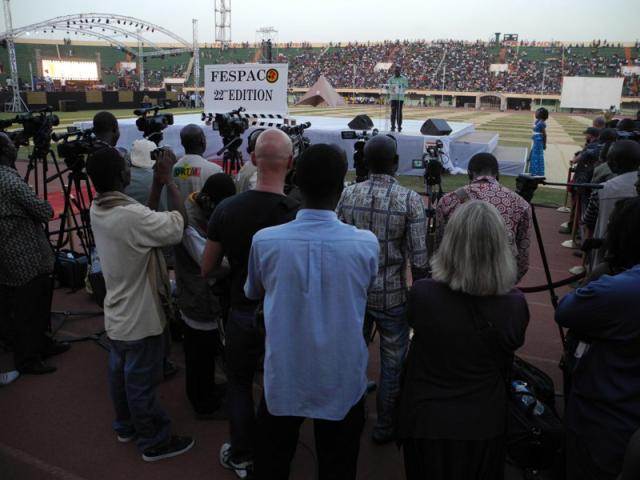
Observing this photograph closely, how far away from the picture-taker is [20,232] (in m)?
3.73

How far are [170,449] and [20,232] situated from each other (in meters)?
2.03

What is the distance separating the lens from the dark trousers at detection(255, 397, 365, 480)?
2080 mm

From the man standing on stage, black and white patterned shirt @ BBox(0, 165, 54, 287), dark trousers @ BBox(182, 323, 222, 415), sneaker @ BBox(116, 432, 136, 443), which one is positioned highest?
the man standing on stage

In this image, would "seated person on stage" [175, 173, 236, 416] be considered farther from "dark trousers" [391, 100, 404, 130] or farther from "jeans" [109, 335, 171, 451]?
"dark trousers" [391, 100, 404, 130]

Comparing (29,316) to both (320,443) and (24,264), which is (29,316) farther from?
(320,443)

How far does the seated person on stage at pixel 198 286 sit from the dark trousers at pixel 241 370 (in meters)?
0.55

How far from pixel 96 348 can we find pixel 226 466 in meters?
2.15

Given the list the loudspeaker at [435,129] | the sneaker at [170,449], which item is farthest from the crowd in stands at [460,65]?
the sneaker at [170,449]

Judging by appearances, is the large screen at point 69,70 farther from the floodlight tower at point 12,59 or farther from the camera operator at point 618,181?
the camera operator at point 618,181

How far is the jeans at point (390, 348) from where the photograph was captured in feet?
9.78

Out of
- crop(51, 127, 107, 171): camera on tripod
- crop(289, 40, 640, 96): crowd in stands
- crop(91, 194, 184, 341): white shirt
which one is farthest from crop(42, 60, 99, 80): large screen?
crop(91, 194, 184, 341): white shirt

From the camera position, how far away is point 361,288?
76.4 inches

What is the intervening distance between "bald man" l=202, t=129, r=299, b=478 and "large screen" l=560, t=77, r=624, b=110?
1657 inches

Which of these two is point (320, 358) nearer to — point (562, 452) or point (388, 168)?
point (388, 168)
